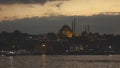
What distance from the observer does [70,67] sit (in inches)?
4400

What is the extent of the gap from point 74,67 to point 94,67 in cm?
412

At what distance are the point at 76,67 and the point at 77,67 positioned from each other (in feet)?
0.62

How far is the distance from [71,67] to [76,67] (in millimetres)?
960

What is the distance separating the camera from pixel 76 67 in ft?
367

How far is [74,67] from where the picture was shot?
112 meters

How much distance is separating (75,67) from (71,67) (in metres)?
0.83

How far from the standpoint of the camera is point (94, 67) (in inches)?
4341

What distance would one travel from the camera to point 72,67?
112 meters

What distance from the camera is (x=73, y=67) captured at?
11200 centimetres

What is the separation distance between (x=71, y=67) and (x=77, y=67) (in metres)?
1.15

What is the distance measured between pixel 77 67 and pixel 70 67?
52.4 inches

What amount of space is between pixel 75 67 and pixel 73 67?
1.25 ft

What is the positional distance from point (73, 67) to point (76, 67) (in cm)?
60
